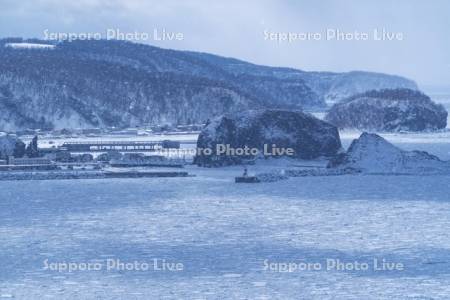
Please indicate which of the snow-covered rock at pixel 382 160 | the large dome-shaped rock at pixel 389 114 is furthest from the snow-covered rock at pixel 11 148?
the large dome-shaped rock at pixel 389 114

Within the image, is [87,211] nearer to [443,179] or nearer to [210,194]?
[210,194]

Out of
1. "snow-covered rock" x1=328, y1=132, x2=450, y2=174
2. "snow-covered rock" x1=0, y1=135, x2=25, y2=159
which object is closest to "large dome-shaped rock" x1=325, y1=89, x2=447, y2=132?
"snow-covered rock" x1=0, y1=135, x2=25, y2=159

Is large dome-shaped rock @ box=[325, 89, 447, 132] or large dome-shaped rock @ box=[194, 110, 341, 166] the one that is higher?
large dome-shaped rock @ box=[325, 89, 447, 132]

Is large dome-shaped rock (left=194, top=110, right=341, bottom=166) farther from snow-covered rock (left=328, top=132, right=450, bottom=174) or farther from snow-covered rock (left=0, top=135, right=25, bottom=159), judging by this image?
snow-covered rock (left=0, top=135, right=25, bottom=159)

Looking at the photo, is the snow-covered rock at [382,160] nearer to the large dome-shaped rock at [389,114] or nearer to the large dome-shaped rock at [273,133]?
the large dome-shaped rock at [273,133]

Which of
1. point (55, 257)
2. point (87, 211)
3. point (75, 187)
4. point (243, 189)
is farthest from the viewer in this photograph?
point (75, 187)

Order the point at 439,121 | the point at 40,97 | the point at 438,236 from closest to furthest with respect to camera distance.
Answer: the point at 438,236, the point at 439,121, the point at 40,97

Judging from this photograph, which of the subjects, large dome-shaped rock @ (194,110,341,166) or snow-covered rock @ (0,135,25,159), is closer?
large dome-shaped rock @ (194,110,341,166)

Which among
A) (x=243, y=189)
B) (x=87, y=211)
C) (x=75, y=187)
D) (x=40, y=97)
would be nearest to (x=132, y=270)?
(x=87, y=211)
